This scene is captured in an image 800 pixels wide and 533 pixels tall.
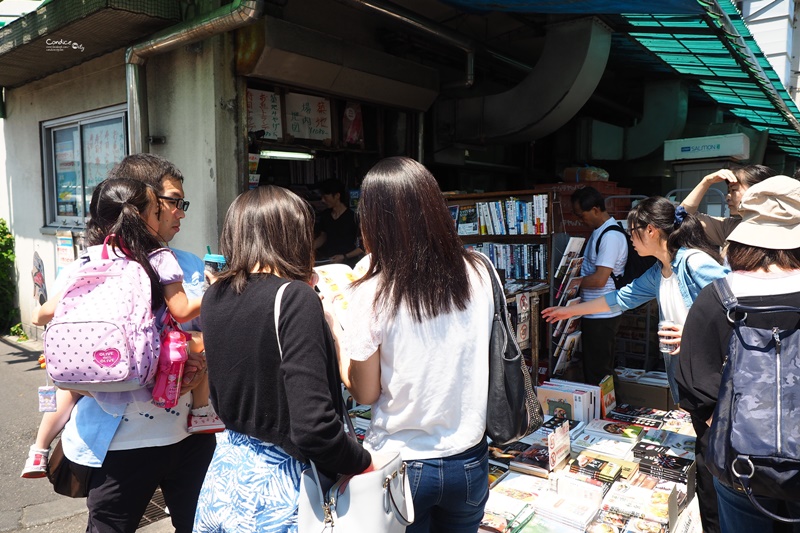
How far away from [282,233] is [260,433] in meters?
0.62

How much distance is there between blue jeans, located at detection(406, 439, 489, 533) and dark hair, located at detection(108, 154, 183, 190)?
1658 mm

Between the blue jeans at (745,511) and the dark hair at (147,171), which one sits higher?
the dark hair at (147,171)

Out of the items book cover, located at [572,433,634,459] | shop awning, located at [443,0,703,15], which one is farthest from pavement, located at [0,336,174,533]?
shop awning, located at [443,0,703,15]

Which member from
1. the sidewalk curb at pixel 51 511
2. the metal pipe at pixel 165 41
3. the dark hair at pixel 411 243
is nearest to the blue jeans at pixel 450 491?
the dark hair at pixel 411 243

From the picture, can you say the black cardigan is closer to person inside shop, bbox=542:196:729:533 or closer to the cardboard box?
person inside shop, bbox=542:196:729:533

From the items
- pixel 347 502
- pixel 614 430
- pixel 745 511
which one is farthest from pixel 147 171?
pixel 614 430

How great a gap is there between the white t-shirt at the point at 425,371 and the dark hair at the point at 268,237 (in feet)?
0.75

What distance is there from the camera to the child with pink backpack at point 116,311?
187 centimetres

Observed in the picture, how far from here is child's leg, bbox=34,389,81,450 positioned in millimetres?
2254

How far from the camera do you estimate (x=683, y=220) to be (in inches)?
116

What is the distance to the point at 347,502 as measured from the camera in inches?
61.8

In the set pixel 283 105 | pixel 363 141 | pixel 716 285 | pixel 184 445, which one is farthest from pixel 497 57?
pixel 184 445

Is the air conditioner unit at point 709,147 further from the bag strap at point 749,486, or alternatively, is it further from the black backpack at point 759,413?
the bag strap at point 749,486

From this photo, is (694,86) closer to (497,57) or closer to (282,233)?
(497,57)
